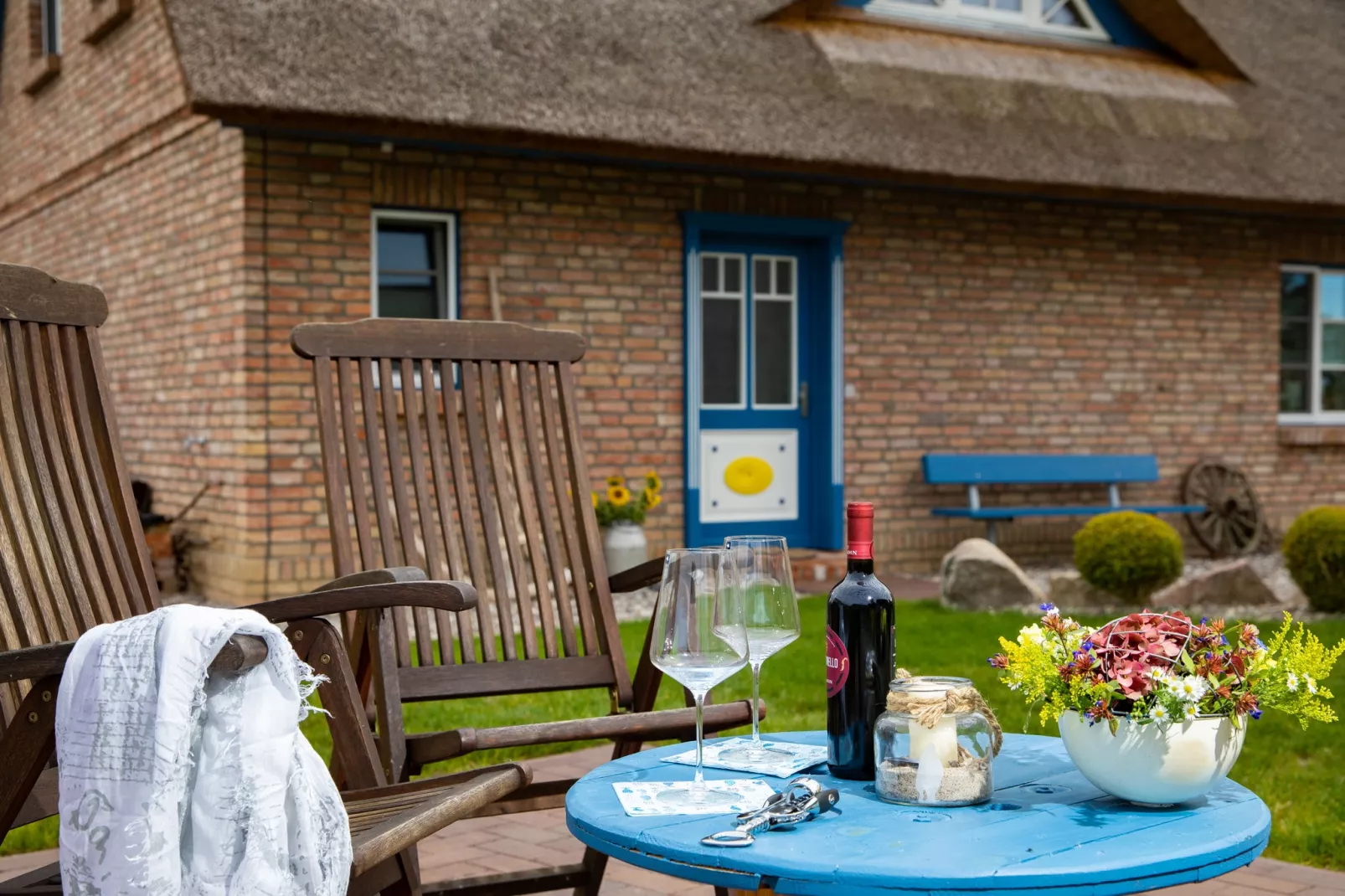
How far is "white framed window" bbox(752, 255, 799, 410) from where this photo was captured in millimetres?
9391

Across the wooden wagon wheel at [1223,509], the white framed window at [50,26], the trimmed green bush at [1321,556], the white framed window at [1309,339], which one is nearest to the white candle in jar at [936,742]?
the trimmed green bush at [1321,556]

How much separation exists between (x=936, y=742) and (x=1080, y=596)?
641 cm

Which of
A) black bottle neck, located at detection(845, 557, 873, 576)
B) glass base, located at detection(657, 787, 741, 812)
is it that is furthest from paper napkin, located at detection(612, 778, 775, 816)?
black bottle neck, located at detection(845, 557, 873, 576)

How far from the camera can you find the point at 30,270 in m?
2.76

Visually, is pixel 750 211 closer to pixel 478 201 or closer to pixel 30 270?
pixel 478 201

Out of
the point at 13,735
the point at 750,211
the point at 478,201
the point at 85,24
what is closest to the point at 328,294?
the point at 478,201

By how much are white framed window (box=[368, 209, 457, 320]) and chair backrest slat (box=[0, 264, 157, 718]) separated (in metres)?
5.30

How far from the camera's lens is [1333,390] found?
11562 mm

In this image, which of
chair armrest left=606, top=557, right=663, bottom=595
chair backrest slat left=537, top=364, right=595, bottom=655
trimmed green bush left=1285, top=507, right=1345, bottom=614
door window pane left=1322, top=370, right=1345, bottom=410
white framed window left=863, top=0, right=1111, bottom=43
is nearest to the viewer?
chair armrest left=606, top=557, right=663, bottom=595

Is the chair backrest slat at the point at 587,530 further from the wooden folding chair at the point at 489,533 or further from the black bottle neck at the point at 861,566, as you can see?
the black bottle neck at the point at 861,566

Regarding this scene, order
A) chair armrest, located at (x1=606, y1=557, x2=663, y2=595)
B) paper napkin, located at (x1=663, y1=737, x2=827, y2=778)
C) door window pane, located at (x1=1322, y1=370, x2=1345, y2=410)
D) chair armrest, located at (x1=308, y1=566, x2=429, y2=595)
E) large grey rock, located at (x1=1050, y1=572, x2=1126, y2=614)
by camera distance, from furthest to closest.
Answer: door window pane, located at (x1=1322, y1=370, x2=1345, y2=410) → large grey rock, located at (x1=1050, y1=572, x2=1126, y2=614) → chair armrest, located at (x1=606, y1=557, x2=663, y2=595) → chair armrest, located at (x1=308, y1=566, x2=429, y2=595) → paper napkin, located at (x1=663, y1=737, x2=827, y2=778)

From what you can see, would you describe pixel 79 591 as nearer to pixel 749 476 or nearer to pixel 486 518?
pixel 486 518

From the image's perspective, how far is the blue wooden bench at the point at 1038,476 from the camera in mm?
9547

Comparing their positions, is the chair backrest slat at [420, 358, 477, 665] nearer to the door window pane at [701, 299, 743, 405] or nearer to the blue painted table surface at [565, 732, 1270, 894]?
the blue painted table surface at [565, 732, 1270, 894]
